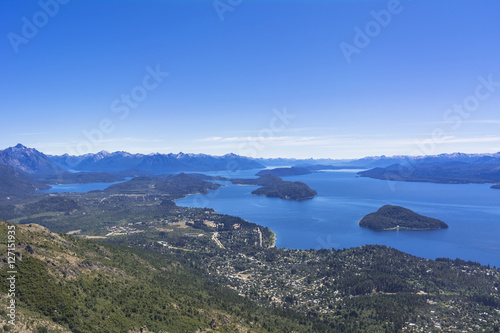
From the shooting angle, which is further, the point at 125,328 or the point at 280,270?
the point at 280,270

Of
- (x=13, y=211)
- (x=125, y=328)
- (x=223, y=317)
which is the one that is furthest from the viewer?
(x=13, y=211)

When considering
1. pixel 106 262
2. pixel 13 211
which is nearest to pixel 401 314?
pixel 106 262

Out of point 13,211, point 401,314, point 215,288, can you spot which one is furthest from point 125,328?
point 13,211

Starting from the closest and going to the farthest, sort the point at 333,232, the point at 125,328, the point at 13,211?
the point at 125,328
the point at 333,232
the point at 13,211

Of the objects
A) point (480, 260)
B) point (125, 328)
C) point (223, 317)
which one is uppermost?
point (125, 328)

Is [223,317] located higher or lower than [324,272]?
higher

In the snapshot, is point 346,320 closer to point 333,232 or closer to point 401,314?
point 401,314

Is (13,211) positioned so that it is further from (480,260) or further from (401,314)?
(480,260)
